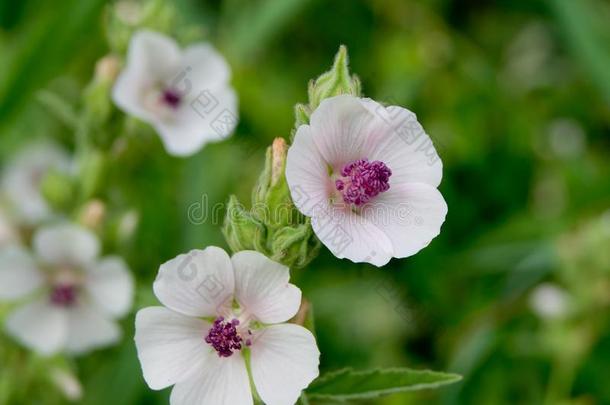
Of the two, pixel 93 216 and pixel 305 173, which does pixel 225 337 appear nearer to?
pixel 305 173

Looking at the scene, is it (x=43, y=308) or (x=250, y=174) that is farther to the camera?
(x=250, y=174)

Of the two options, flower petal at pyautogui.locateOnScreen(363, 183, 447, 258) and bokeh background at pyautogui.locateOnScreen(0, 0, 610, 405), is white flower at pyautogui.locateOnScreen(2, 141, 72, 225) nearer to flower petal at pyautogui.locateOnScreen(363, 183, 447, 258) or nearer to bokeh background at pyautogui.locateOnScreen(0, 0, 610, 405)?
bokeh background at pyautogui.locateOnScreen(0, 0, 610, 405)

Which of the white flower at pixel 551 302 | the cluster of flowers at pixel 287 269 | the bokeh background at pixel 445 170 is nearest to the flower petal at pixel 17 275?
the bokeh background at pixel 445 170

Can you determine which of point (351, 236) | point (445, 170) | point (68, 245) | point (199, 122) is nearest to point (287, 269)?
point (351, 236)

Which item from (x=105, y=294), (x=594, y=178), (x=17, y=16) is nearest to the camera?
(x=105, y=294)

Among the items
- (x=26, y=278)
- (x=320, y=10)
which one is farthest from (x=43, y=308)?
(x=320, y=10)

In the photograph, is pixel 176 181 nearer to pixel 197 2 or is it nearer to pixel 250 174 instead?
pixel 250 174

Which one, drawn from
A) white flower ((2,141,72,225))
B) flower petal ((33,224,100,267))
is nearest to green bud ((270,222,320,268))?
flower petal ((33,224,100,267))
